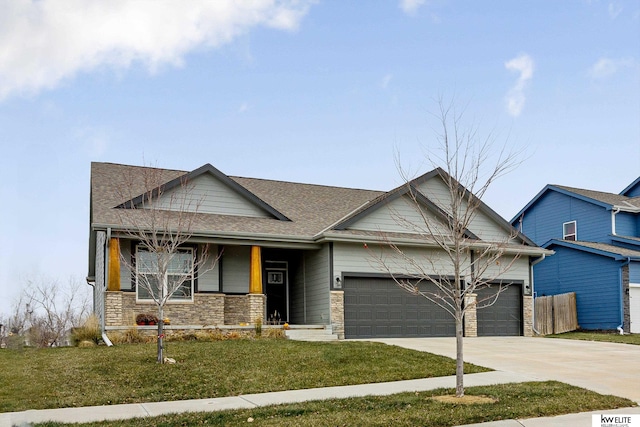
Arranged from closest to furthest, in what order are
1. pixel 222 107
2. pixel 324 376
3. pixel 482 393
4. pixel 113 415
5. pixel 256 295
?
1. pixel 113 415
2. pixel 482 393
3. pixel 324 376
4. pixel 222 107
5. pixel 256 295

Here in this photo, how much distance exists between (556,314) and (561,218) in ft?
24.1

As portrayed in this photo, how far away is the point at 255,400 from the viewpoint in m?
10.9

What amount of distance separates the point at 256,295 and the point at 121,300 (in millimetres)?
4081

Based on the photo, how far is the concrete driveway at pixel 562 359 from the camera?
42.5ft

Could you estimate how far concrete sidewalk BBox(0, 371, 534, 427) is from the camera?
977cm

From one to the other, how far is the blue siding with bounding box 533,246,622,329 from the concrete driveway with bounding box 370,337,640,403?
261 inches

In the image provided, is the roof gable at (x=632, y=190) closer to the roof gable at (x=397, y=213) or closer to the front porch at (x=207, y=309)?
the roof gable at (x=397, y=213)

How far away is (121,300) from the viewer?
63.3 feet

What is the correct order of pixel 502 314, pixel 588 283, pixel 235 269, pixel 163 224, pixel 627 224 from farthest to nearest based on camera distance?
pixel 627 224, pixel 588 283, pixel 502 314, pixel 235 269, pixel 163 224

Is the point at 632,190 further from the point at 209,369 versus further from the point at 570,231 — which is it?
the point at 209,369

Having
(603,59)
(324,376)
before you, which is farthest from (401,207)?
(324,376)

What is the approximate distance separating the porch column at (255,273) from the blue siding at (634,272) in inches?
617

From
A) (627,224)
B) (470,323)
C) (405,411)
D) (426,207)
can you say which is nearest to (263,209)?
(426,207)

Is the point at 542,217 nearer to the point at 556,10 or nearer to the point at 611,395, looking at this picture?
the point at 556,10
